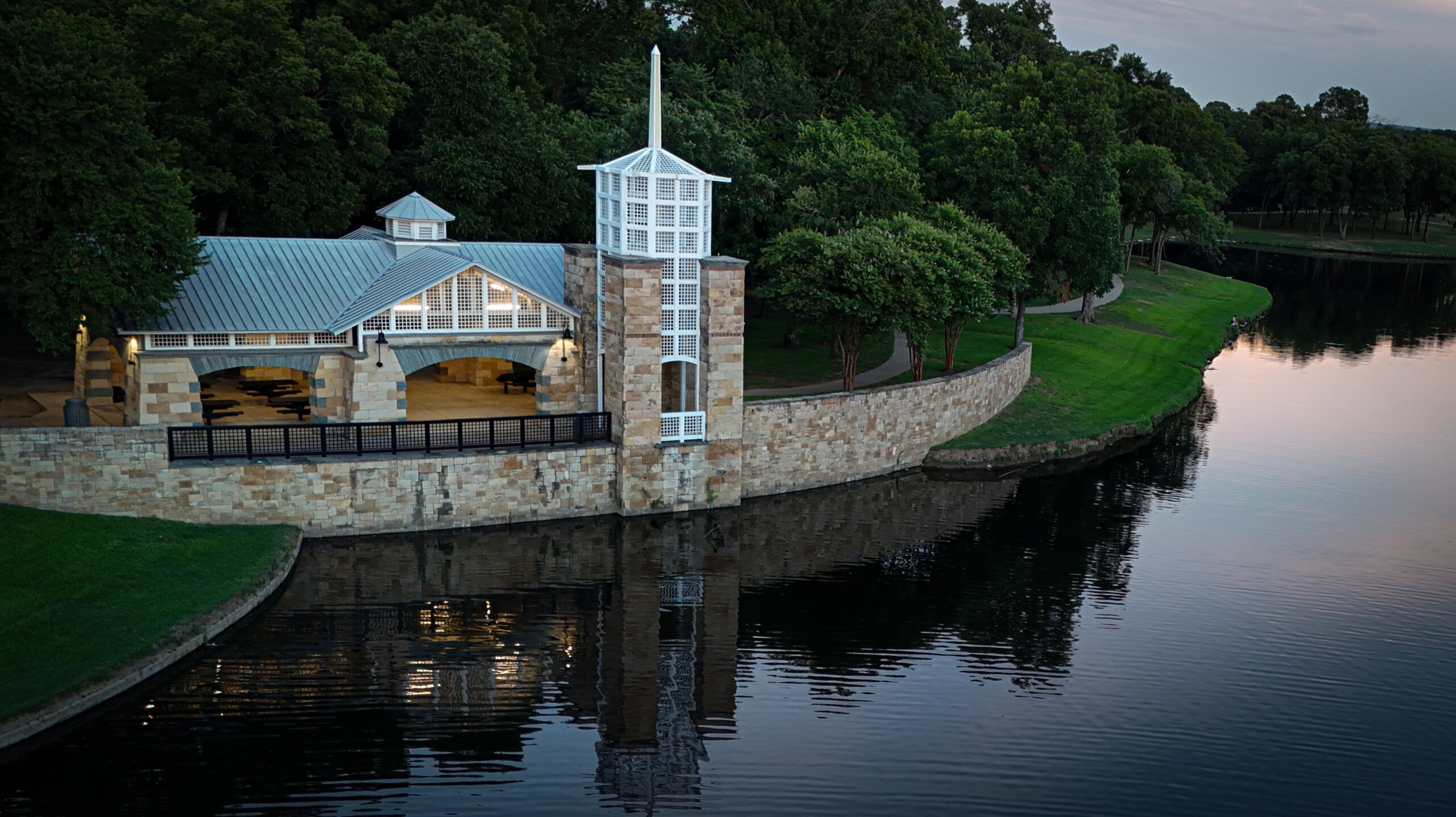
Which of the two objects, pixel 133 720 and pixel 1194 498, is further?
pixel 1194 498

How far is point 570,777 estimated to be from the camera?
21.2m

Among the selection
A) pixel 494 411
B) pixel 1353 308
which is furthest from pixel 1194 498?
pixel 1353 308

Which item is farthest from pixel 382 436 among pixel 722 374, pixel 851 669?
pixel 851 669

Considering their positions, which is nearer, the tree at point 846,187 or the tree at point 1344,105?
the tree at point 846,187

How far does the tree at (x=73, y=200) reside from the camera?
104 ft

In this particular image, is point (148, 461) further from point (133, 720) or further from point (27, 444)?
point (133, 720)

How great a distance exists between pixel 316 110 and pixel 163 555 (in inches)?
890

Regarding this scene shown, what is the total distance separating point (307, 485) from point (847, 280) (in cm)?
1889

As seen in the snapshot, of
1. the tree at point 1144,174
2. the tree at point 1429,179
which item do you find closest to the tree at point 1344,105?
the tree at point 1429,179

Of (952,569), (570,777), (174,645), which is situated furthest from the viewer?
(952,569)

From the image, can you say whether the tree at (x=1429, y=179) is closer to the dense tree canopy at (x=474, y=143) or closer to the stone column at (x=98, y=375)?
the dense tree canopy at (x=474, y=143)

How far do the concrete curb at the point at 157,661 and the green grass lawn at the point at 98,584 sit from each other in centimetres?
15

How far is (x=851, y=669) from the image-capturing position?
26125 mm

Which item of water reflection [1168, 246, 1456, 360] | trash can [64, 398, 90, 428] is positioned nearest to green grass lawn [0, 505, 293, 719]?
trash can [64, 398, 90, 428]
